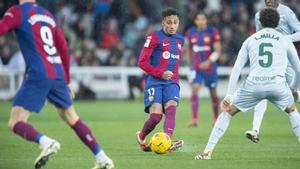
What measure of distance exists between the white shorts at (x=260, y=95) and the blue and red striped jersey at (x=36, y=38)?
111 inches

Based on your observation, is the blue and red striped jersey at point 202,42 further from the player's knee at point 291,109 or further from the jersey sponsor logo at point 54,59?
the jersey sponsor logo at point 54,59

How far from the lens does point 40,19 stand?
10133 mm

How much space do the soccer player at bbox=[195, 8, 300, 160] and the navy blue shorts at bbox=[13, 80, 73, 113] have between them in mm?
2552

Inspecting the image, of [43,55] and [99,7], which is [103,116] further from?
[43,55]

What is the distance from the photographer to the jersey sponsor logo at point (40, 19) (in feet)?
33.1

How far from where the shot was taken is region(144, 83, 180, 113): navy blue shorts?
42.9 ft

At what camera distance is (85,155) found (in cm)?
1257

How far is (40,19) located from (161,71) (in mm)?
3407

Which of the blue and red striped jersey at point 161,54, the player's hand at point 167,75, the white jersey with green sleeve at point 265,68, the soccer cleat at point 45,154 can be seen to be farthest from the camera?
the blue and red striped jersey at point 161,54

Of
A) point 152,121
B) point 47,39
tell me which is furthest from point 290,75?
point 47,39

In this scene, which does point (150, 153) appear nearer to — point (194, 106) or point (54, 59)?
point (54, 59)

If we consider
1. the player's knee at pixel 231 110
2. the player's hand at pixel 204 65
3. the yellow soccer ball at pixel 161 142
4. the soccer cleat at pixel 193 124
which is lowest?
the soccer cleat at pixel 193 124

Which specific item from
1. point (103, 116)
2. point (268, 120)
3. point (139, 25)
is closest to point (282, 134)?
point (268, 120)

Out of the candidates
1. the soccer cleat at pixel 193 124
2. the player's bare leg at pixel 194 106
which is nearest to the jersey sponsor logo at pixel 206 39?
the player's bare leg at pixel 194 106
